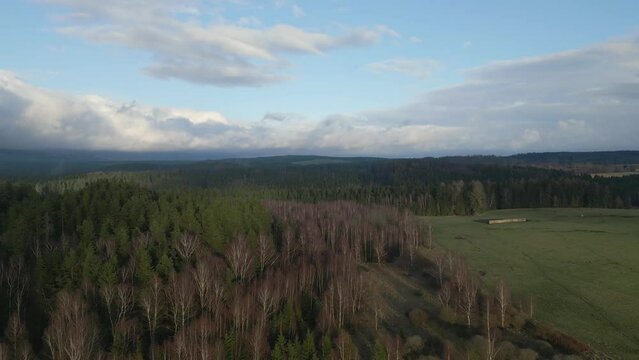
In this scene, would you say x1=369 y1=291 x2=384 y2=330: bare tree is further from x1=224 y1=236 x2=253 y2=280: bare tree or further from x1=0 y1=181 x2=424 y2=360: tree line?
x1=224 y1=236 x2=253 y2=280: bare tree

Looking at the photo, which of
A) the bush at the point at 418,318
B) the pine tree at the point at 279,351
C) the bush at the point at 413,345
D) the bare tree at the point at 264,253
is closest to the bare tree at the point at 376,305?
the bush at the point at 418,318

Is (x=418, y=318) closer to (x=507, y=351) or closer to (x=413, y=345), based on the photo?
(x=413, y=345)

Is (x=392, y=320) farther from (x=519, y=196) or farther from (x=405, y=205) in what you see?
(x=519, y=196)

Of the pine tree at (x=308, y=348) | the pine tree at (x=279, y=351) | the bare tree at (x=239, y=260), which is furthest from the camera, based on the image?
the bare tree at (x=239, y=260)

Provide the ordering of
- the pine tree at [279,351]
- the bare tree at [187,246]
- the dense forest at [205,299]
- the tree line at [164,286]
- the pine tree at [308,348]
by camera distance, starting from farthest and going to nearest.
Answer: the bare tree at [187,246]
the dense forest at [205,299]
the tree line at [164,286]
the pine tree at [308,348]
the pine tree at [279,351]

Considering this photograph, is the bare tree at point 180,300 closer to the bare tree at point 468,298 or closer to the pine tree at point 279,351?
the pine tree at point 279,351

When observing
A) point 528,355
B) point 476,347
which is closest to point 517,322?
point 476,347
